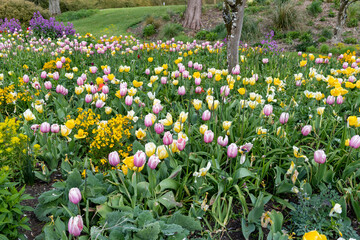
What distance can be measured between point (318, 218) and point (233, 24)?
12.0ft

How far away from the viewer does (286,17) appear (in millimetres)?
12711

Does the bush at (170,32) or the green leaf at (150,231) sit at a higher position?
the bush at (170,32)

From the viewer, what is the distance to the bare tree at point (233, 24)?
4.71m

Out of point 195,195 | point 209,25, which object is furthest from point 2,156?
point 209,25

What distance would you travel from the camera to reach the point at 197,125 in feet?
10.5

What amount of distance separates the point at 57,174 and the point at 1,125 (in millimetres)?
677

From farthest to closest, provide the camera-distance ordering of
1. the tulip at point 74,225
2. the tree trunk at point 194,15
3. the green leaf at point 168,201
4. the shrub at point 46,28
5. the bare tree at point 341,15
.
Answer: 1. the tree trunk at point 194,15
2. the shrub at point 46,28
3. the bare tree at point 341,15
4. the green leaf at point 168,201
5. the tulip at point 74,225

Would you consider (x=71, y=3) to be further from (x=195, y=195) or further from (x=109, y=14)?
(x=195, y=195)

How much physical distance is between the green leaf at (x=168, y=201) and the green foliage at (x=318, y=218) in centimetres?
88

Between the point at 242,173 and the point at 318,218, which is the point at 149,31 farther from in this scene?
the point at 318,218

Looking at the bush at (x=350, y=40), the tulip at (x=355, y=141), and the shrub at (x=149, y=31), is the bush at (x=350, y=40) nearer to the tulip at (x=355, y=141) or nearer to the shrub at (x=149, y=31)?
the shrub at (x=149, y=31)

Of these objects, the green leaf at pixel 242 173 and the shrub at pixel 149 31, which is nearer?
the green leaf at pixel 242 173

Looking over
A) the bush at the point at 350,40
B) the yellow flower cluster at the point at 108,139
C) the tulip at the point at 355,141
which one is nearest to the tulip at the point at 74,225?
the yellow flower cluster at the point at 108,139

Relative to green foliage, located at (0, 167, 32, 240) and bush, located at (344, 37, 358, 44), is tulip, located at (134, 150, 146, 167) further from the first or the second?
bush, located at (344, 37, 358, 44)
